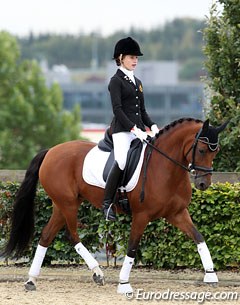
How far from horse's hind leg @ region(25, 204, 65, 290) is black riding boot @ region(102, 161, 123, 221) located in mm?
782

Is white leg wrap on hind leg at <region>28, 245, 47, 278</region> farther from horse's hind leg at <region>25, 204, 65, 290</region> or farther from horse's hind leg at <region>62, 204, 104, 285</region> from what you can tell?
horse's hind leg at <region>62, 204, 104, 285</region>

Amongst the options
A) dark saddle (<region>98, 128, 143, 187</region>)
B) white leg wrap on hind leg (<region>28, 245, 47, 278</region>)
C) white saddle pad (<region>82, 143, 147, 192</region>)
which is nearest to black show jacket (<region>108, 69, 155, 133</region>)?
dark saddle (<region>98, 128, 143, 187</region>)

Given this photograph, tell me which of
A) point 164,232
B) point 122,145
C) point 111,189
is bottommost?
point 164,232

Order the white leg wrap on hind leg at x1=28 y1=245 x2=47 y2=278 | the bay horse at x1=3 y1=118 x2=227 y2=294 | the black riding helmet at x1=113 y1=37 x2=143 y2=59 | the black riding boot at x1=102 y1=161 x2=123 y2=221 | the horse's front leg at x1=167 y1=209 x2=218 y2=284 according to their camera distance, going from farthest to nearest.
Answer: the white leg wrap on hind leg at x1=28 y1=245 x2=47 y2=278 → the black riding helmet at x1=113 y1=37 x2=143 y2=59 → the black riding boot at x1=102 y1=161 x2=123 y2=221 → the horse's front leg at x1=167 y1=209 x2=218 y2=284 → the bay horse at x1=3 y1=118 x2=227 y2=294

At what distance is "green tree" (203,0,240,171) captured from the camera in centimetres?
1116

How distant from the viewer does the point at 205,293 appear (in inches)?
329

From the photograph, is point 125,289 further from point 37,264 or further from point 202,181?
point 202,181

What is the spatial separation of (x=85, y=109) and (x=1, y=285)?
4012 inches

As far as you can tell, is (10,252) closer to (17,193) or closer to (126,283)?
(17,193)

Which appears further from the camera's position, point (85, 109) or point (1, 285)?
point (85, 109)

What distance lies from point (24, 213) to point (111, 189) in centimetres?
147

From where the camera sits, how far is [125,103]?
29.0ft

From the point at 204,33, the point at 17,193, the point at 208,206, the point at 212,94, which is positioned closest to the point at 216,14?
the point at 204,33

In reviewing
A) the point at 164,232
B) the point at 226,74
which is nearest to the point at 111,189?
the point at 164,232
